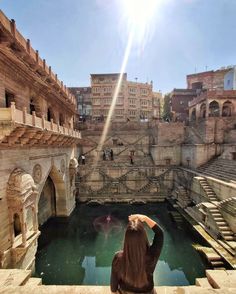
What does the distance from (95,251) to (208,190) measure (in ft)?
31.8

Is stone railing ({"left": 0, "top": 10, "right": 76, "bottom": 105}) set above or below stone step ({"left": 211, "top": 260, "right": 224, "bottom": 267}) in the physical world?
above

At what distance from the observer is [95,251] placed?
11375 mm

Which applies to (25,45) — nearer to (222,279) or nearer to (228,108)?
(222,279)

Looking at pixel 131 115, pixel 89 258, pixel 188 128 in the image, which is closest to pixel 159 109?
pixel 131 115

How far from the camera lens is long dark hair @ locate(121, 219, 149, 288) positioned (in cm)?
223

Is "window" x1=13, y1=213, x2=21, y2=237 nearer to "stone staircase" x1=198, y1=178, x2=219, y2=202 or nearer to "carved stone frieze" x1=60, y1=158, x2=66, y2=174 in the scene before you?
"carved stone frieze" x1=60, y1=158, x2=66, y2=174

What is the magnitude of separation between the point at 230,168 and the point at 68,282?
15.6 meters

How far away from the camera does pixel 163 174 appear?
2072 cm

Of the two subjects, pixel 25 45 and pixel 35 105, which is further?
pixel 35 105

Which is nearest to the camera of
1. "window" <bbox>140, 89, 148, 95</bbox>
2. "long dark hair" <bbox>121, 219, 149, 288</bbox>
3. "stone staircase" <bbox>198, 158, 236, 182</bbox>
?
"long dark hair" <bbox>121, 219, 149, 288</bbox>

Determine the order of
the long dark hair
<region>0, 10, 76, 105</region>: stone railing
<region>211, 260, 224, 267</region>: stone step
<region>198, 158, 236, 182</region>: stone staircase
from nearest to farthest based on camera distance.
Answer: the long dark hair
<region>0, 10, 76, 105</region>: stone railing
<region>211, 260, 224, 267</region>: stone step
<region>198, 158, 236, 182</region>: stone staircase

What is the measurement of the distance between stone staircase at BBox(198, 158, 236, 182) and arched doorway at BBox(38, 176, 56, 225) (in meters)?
14.5

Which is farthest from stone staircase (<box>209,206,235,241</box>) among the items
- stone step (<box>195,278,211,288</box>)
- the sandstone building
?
stone step (<box>195,278,211,288</box>)

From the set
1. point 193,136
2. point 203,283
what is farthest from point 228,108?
point 203,283
